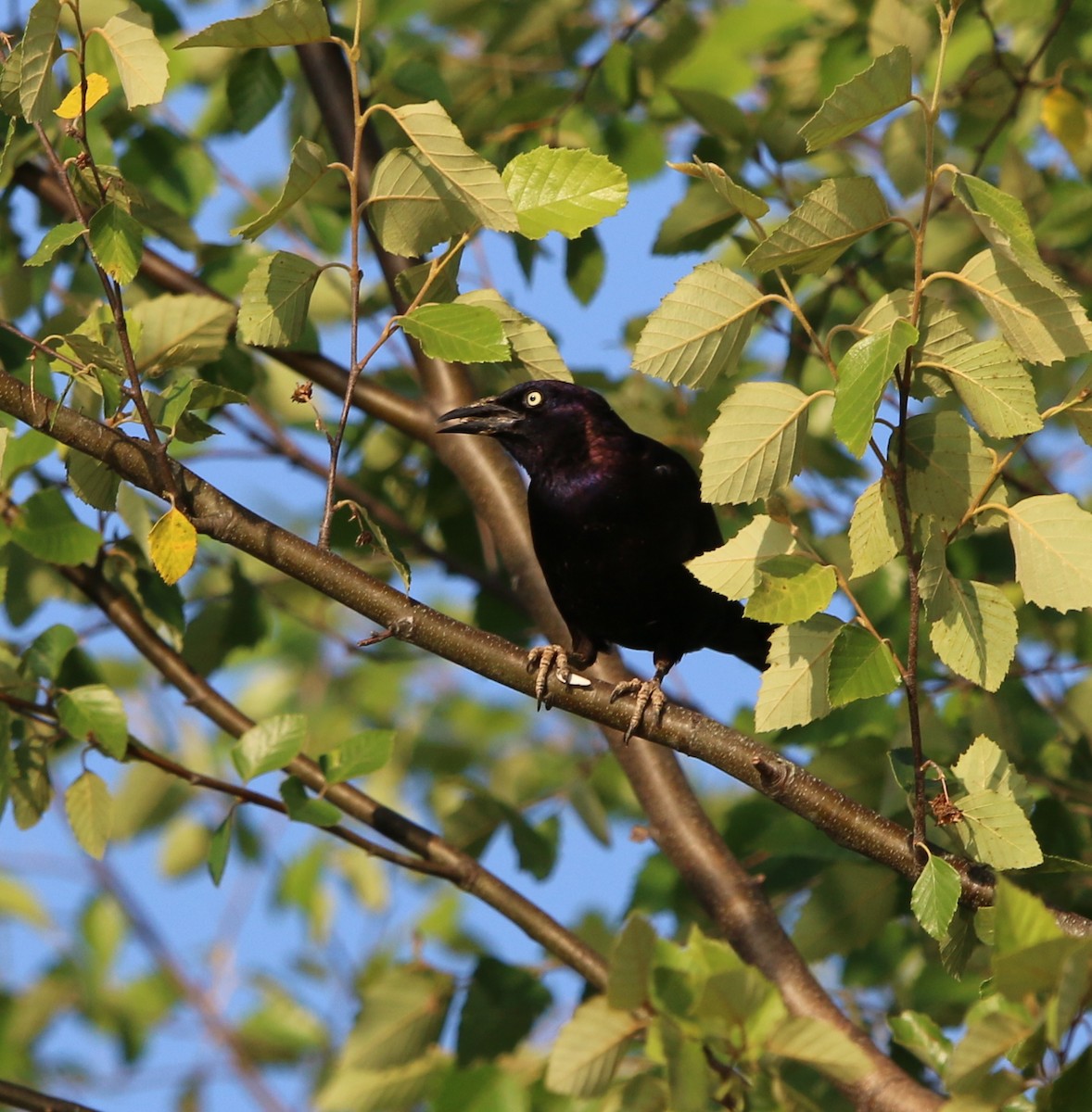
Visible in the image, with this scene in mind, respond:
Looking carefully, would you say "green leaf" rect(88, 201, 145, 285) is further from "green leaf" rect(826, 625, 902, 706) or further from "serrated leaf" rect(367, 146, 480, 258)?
"green leaf" rect(826, 625, 902, 706)

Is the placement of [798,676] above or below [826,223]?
below

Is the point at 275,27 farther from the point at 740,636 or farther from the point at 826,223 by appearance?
the point at 740,636

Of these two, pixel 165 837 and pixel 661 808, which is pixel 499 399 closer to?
pixel 661 808

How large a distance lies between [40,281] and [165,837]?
344 cm

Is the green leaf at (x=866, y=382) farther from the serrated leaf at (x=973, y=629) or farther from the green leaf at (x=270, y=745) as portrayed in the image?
the green leaf at (x=270, y=745)

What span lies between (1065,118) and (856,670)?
9.59 feet

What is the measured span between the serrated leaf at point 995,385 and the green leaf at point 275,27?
109 centimetres

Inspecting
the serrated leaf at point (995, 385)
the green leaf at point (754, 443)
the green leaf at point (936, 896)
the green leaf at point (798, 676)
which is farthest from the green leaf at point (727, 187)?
the green leaf at point (936, 896)

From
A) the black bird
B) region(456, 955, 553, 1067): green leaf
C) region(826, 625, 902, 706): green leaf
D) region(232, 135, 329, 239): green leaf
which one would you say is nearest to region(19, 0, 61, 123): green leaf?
region(232, 135, 329, 239): green leaf

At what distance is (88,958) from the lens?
642 centimetres

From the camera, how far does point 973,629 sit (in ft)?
7.41

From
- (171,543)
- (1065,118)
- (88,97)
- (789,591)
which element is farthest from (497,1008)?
(1065,118)

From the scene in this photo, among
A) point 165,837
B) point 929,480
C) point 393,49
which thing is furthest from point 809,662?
point 165,837

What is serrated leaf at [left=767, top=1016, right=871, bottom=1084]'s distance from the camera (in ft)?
6.79
